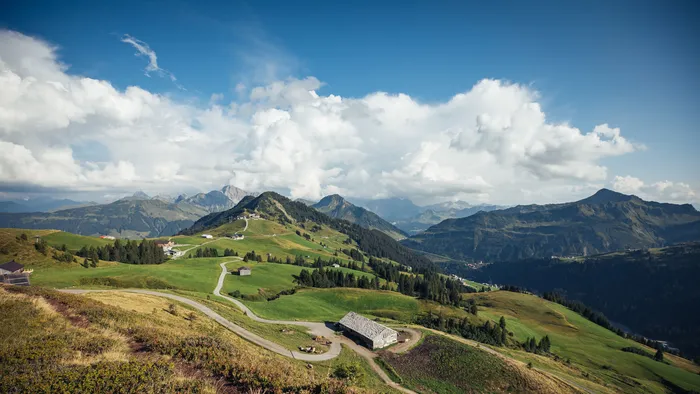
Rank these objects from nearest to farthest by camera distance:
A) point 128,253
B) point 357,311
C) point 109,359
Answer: point 109,359, point 357,311, point 128,253

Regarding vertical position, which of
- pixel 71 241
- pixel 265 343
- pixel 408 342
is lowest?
pixel 408 342

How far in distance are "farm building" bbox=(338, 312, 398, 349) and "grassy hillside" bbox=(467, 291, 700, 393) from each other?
4145cm

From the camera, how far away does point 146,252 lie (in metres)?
142

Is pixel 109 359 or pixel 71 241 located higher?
pixel 109 359

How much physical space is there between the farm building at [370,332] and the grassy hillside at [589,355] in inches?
1632

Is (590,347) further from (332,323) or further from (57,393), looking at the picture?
(57,393)

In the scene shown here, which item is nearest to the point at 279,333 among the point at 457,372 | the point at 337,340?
the point at 337,340

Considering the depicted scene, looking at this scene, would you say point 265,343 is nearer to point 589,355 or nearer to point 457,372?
point 457,372

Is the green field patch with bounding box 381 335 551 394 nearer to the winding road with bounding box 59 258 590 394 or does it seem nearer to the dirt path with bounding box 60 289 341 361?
the winding road with bounding box 59 258 590 394

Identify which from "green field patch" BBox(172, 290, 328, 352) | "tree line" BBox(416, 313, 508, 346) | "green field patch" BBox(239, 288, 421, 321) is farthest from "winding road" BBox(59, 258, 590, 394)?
"tree line" BBox(416, 313, 508, 346)

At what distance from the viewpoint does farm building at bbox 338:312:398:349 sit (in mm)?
64188

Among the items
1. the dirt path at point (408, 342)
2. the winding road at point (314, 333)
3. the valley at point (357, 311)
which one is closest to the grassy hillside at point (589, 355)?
the valley at point (357, 311)

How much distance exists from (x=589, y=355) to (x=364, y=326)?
10596 centimetres

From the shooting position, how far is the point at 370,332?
66.1 metres
